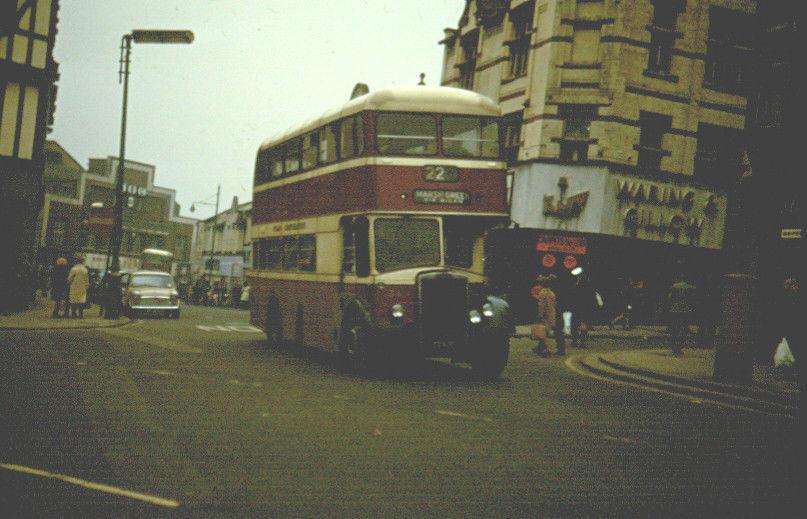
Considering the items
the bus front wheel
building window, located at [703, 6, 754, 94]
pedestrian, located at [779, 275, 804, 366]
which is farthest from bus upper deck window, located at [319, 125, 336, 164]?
building window, located at [703, 6, 754, 94]

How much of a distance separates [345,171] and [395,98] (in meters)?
1.54

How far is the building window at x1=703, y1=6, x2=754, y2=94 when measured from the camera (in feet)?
100

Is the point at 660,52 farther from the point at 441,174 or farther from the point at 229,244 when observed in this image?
the point at 229,244

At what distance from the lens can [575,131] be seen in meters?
29.4

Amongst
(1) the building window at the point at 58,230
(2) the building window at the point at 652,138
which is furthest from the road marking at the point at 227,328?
(1) the building window at the point at 58,230

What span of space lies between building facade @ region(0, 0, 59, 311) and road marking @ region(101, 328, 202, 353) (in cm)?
544

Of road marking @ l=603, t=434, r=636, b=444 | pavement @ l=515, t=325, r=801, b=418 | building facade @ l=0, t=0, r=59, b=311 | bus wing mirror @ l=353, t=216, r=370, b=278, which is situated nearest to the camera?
road marking @ l=603, t=434, r=636, b=444

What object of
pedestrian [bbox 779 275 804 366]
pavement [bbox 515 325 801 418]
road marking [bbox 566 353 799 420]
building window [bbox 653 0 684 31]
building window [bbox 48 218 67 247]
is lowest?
road marking [bbox 566 353 799 420]

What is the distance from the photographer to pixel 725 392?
1309cm

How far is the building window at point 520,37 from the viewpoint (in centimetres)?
3141

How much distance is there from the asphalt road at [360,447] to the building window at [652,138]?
17949 mm

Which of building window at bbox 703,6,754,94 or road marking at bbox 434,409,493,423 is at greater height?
building window at bbox 703,6,754,94

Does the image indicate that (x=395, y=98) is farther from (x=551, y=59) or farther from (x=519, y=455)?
(x=551, y=59)

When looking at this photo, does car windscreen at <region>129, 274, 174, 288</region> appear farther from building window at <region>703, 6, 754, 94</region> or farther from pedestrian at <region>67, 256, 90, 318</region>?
building window at <region>703, 6, 754, 94</region>
